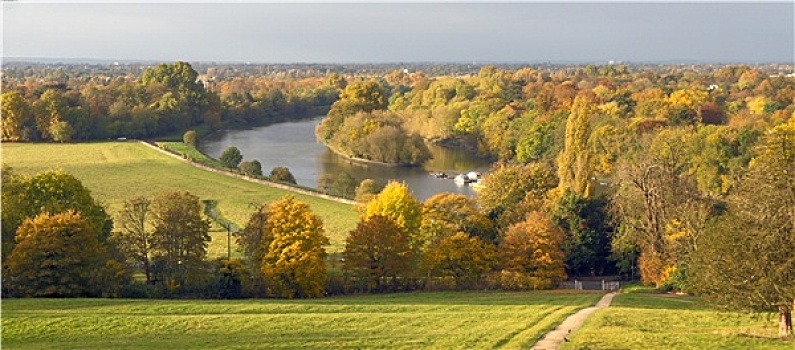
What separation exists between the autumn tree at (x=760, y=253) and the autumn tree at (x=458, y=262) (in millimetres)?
10143

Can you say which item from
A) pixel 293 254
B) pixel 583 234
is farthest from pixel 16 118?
pixel 583 234

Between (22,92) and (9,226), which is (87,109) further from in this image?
(9,226)

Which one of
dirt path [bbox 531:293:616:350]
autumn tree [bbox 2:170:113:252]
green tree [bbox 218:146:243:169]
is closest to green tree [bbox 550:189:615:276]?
dirt path [bbox 531:293:616:350]

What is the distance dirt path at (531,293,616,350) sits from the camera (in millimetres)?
14680

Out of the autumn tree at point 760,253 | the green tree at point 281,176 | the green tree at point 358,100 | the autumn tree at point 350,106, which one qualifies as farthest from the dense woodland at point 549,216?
the green tree at point 281,176

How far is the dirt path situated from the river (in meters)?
28.1

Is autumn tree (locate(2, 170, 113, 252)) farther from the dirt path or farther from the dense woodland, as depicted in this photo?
the dirt path

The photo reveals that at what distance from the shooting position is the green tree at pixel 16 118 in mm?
66500

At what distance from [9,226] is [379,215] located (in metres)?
→ 11.6

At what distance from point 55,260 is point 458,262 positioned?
40.1ft

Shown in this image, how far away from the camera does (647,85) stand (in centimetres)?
10019

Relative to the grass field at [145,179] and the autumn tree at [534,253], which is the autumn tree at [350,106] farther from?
the autumn tree at [534,253]

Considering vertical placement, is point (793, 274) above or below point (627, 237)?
above

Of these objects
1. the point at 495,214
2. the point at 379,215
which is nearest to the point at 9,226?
the point at 379,215
